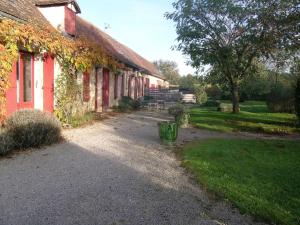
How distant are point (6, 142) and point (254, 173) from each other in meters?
5.59

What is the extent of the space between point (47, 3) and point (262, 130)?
1135 centimetres

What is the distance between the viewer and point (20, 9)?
11625 mm

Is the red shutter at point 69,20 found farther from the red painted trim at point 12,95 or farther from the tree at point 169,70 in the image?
the tree at point 169,70

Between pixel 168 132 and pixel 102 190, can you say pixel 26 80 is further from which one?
pixel 102 190

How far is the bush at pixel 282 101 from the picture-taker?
880 inches

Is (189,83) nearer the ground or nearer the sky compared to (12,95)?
nearer the sky

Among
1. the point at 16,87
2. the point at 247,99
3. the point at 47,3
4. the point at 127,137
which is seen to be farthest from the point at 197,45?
the point at 247,99

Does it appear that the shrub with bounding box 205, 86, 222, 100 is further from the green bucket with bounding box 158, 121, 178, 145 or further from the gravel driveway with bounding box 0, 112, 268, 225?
the gravel driveway with bounding box 0, 112, 268, 225

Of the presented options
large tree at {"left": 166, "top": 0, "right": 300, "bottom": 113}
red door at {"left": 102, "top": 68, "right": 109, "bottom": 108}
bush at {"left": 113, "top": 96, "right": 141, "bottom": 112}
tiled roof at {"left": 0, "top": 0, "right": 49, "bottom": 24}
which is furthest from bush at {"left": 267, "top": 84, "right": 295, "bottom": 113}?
tiled roof at {"left": 0, "top": 0, "right": 49, "bottom": 24}

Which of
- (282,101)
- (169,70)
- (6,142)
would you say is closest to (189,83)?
(169,70)

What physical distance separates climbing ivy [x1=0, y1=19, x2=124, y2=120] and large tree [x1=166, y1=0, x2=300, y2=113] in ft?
21.2

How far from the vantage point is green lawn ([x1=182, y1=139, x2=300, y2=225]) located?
15.0 ft

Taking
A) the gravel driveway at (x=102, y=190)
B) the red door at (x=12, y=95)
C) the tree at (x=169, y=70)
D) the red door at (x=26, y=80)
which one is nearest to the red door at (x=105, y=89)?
the red door at (x=26, y=80)

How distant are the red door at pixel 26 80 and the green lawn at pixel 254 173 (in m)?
5.90
